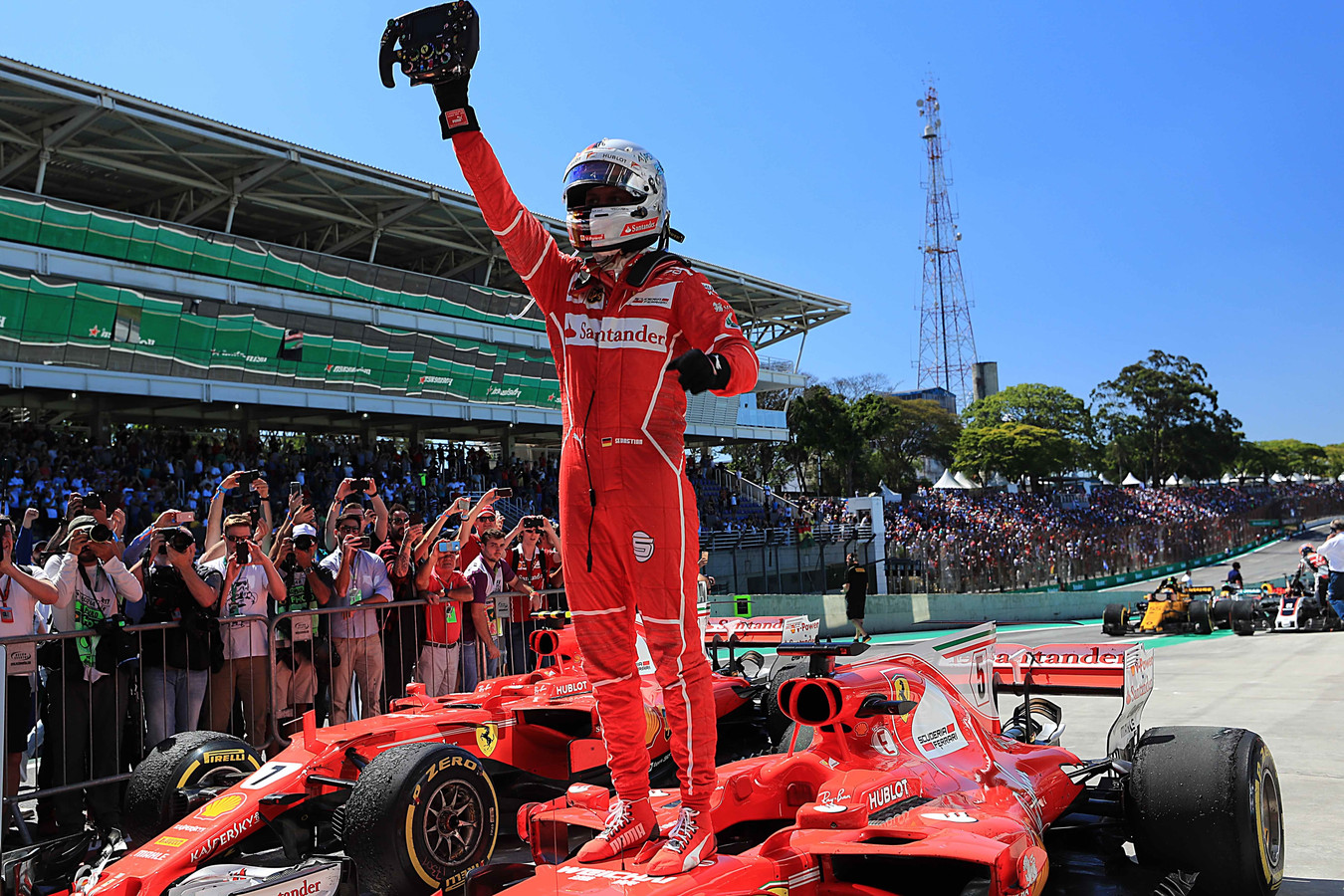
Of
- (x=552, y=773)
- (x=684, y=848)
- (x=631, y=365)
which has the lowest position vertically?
(x=552, y=773)

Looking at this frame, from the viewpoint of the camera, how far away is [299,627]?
679 cm

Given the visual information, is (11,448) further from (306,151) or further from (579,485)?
(579,485)

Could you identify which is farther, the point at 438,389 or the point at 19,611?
the point at 438,389

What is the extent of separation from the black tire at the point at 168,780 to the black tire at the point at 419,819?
0.99m

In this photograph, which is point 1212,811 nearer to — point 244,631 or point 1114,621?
point 244,631

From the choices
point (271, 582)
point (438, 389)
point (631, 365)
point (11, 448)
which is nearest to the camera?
point (631, 365)

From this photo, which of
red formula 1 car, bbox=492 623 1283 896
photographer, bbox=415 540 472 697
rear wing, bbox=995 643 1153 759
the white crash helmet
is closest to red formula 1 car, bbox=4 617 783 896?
red formula 1 car, bbox=492 623 1283 896

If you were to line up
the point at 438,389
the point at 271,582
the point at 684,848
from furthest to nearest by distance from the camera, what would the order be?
the point at 438,389, the point at 271,582, the point at 684,848

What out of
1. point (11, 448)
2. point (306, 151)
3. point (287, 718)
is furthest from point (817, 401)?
point (287, 718)

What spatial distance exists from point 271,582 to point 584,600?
4009mm

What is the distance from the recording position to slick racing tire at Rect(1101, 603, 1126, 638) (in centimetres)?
1656

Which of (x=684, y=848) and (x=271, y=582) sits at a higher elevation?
(x=271, y=582)

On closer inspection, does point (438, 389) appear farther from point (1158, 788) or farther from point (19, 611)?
point (1158, 788)

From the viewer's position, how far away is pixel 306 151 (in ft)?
92.8
